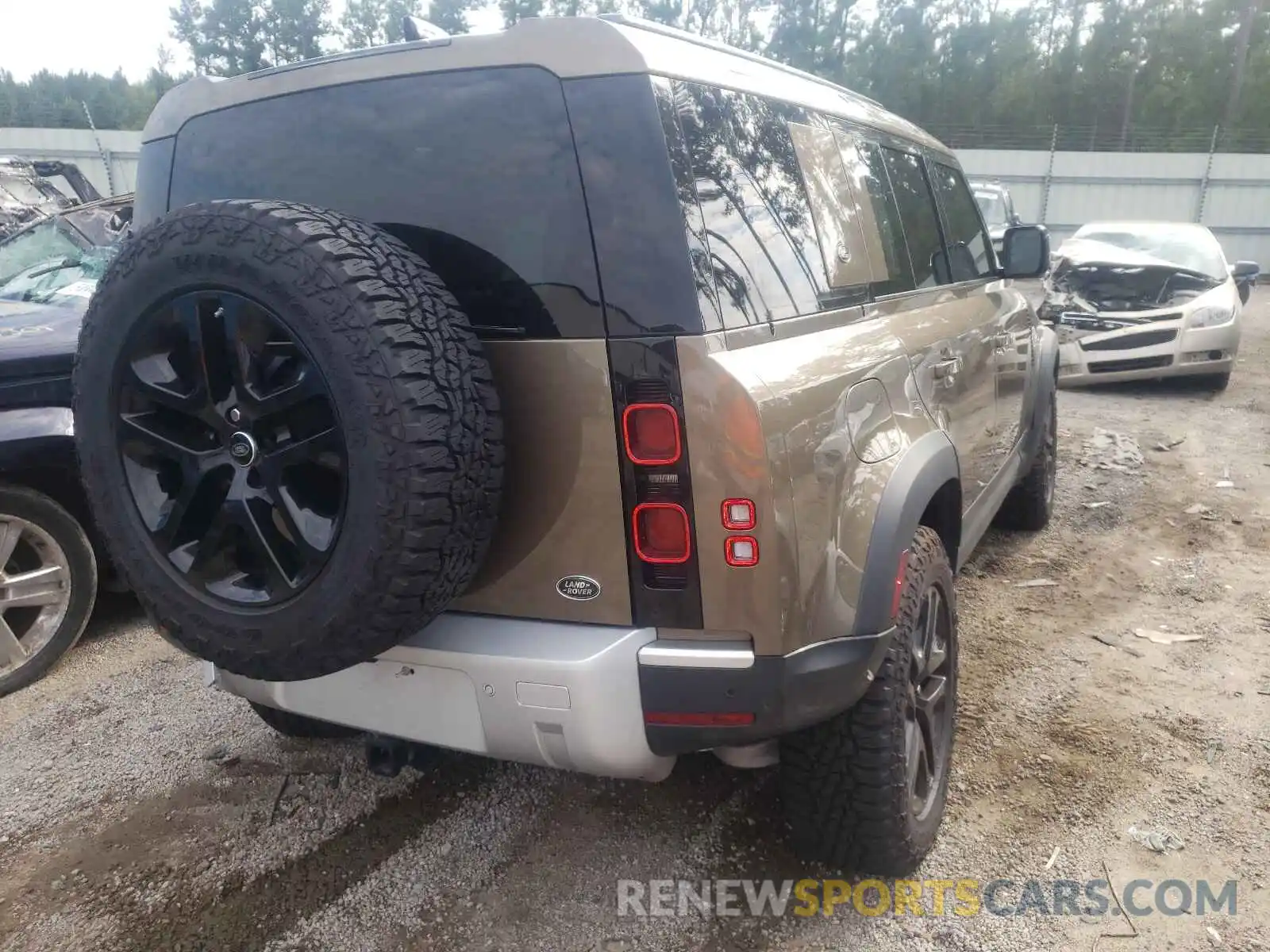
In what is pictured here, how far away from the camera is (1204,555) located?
464cm

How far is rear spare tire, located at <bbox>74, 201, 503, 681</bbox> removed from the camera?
1609 millimetres

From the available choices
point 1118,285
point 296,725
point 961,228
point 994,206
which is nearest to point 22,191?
point 296,725

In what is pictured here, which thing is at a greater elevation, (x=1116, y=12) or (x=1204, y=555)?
(x=1116, y=12)


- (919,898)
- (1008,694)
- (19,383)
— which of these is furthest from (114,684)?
(1008,694)

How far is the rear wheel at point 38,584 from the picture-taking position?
3342 millimetres

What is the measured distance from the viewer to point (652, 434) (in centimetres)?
173

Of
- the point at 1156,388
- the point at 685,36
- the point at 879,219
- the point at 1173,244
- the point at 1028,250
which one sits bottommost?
the point at 1156,388

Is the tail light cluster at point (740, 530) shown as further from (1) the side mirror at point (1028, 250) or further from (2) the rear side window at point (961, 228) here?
(1) the side mirror at point (1028, 250)

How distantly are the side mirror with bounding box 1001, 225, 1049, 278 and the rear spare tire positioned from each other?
3085 millimetres

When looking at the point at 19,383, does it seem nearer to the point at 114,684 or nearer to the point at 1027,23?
the point at 114,684

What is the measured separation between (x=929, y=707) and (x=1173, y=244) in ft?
29.8

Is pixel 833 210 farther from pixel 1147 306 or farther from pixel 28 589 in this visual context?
pixel 1147 306

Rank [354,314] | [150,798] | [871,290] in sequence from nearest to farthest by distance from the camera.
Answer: [354,314]
[871,290]
[150,798]

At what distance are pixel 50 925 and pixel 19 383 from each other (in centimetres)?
209
